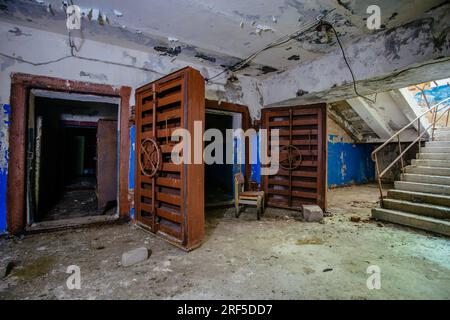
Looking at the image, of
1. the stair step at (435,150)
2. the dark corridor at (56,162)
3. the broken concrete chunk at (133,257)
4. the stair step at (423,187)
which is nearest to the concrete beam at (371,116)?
the stair step at (435,150)

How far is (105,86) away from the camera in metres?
3.90

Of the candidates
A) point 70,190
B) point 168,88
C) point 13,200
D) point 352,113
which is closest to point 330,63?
point 168,88

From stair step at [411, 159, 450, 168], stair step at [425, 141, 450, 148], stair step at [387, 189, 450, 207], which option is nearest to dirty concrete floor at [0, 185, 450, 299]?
stair step at [387, 189, 450, 207]

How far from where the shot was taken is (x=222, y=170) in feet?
26.4

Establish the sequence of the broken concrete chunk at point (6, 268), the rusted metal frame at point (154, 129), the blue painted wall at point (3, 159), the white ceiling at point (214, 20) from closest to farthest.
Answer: the broken concrete chunk at point (6, 268), the white ceiling at point (214, 20), the blue painted wall at point (3, 159), the rusted metal frame at point (154, 129)

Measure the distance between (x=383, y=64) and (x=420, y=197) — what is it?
2.87 metres

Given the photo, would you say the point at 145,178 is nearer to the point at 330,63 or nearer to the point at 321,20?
the point at 321,20

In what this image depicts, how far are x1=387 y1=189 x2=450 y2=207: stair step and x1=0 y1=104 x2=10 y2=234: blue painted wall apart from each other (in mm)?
7188

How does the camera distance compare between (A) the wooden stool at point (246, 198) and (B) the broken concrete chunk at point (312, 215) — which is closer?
(B) the broken concrete chunk at point (312, 215)

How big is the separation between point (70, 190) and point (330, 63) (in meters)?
8.42

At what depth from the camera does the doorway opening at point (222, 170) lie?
5.57 m

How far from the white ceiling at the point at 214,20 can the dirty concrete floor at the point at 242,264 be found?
3255 mm

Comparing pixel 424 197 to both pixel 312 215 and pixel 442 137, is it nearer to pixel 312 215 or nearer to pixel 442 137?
pixel 312 215

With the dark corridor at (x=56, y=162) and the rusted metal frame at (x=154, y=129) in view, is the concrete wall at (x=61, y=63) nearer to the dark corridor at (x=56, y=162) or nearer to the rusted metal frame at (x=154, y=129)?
the dark corridor at (x=56, y=162)
